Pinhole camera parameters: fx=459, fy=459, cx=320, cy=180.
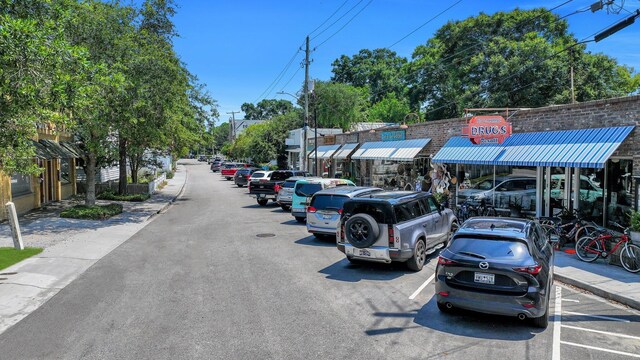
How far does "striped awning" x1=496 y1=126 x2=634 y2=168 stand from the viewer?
1179 cm

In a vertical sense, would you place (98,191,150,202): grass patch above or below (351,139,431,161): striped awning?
below

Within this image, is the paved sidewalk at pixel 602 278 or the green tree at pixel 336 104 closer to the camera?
the paved sidewalk at pixel 602 278

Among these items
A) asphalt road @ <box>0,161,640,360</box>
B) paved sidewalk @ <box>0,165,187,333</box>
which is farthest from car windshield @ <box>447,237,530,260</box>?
paved sidewalk @ <box>0,165,187,333</box>

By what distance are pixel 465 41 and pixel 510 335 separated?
4374cm

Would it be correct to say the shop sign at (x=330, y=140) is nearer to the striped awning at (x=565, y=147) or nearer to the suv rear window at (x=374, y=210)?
the striped awning at (x=565, y=147)

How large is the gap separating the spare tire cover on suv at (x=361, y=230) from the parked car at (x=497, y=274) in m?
2.80

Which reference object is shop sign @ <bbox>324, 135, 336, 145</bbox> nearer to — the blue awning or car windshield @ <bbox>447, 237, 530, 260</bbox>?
the blue awning

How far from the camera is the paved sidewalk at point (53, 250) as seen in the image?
28.7 feet

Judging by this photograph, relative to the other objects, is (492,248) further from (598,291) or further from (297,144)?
(297,144)

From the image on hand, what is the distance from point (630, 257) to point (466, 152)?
25.7ft

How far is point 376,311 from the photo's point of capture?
7895mm

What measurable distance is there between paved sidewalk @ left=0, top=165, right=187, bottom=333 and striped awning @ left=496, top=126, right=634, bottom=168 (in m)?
12.7

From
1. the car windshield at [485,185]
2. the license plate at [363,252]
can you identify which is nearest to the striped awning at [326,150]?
the car windshield at [485,185]

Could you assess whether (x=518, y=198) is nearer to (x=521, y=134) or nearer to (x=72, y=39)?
(x=521, y=134)
